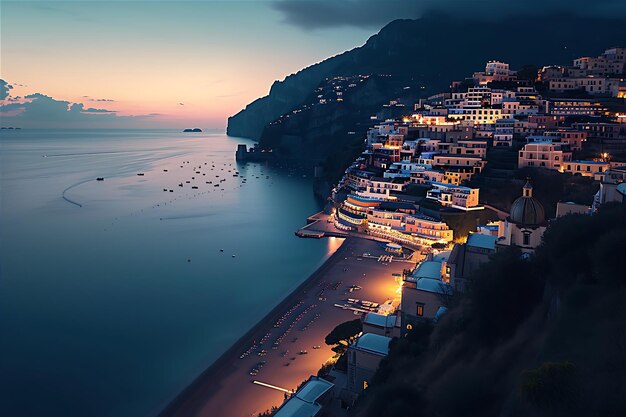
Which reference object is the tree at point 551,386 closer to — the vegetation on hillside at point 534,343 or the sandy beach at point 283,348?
the vegetation on hillside at point 534,343

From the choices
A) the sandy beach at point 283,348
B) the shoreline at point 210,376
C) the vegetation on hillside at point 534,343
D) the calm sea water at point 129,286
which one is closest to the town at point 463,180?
the sandy beach at point 283,348

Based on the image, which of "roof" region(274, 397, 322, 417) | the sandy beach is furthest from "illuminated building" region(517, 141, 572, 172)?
"roof" region(274, 397, 322, 417)

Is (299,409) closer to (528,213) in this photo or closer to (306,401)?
(306,401)

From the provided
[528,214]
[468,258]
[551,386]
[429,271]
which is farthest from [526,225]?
[551,386]

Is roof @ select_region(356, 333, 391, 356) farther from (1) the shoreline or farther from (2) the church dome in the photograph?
(1) the shoreline

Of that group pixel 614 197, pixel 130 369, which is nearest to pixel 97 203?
pixel 130 369

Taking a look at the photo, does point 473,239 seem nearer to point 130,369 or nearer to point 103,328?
point 130,369
